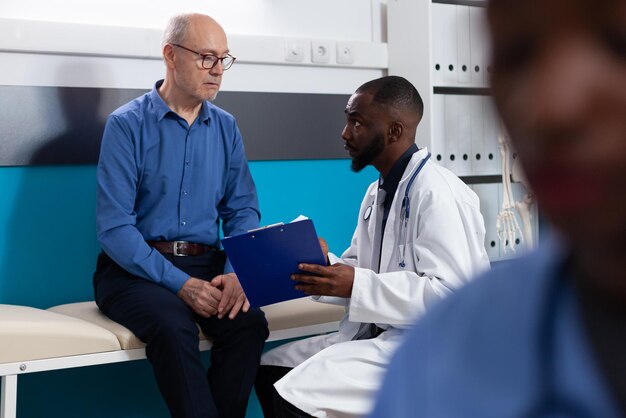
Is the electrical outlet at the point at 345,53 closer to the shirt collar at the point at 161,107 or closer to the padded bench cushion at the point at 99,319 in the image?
the shirt collar at the point at 161,107

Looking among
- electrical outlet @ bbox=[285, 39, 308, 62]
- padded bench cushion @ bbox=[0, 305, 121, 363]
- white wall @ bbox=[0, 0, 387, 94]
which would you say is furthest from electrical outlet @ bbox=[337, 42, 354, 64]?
padded bench cushion @ bbox=[0, 305, 121, 363]

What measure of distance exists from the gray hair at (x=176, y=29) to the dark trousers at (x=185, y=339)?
701 mm

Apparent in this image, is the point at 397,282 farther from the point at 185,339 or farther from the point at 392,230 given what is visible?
the point at 185,339

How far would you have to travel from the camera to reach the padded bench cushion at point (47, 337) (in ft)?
6.74

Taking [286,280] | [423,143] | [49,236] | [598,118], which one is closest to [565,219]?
[598,118]

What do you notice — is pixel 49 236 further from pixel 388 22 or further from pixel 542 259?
pixel 542 259

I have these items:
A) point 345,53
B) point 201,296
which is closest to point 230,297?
point 201,296

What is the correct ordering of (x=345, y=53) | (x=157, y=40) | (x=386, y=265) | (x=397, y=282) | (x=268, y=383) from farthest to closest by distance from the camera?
(x=345, y=53) → (x=157, y=40) → (x=268, y=383) → (x=386, y=265) → (x=397, y=282)

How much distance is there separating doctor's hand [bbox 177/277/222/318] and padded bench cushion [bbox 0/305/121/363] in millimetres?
262

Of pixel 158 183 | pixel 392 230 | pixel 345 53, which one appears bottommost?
pixel 392 230

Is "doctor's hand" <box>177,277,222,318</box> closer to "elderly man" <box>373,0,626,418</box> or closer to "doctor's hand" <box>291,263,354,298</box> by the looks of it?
"doctor's hand" <box>291,263,354,298</box>

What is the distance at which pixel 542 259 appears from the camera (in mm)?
210

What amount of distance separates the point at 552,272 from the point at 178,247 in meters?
2.36

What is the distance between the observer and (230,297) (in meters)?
2.39
